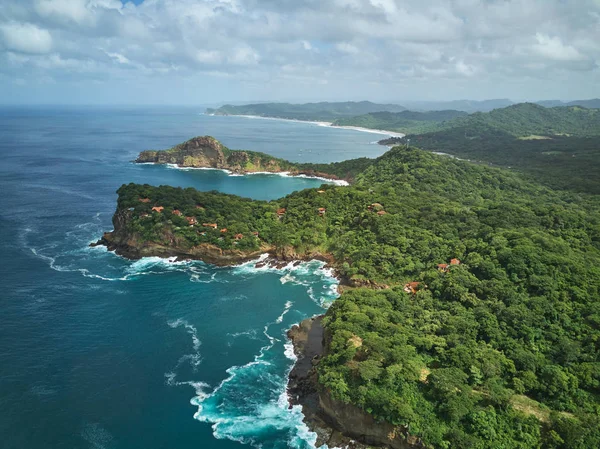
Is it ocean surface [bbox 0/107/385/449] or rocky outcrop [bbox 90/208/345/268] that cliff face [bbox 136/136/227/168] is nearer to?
ocean surface [bbox 0/107/385/449]

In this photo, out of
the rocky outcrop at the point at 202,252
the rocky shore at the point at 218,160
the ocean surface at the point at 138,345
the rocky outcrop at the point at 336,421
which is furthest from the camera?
the rocky shore at the point at 218,160

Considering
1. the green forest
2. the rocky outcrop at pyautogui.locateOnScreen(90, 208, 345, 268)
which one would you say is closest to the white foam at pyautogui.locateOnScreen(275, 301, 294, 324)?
the green forest

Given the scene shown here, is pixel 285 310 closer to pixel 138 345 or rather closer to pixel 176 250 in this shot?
pixel 138 345

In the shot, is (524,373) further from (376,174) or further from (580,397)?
(376,174)

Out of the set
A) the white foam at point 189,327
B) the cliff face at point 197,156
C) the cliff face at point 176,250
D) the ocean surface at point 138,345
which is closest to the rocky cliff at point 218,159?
the cliff face at point 197,156

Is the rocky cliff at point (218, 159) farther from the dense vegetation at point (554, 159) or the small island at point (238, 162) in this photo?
the dense vegetation at point (554, 159)

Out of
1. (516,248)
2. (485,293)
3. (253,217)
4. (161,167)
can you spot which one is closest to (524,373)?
(485,293)

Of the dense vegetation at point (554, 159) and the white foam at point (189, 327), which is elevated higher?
the dense vegetation at point (554, 159)
